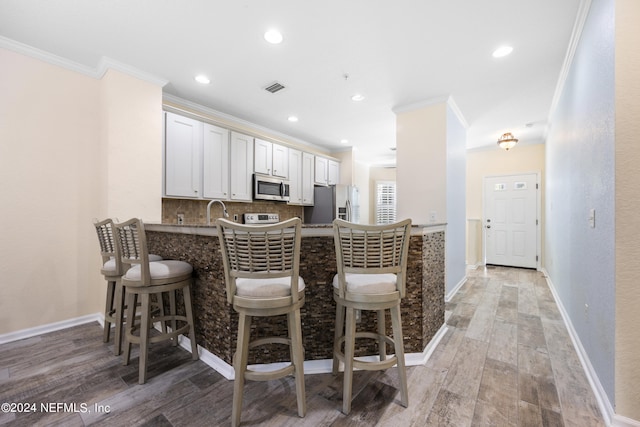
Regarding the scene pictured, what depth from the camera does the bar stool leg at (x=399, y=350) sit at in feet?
5.08

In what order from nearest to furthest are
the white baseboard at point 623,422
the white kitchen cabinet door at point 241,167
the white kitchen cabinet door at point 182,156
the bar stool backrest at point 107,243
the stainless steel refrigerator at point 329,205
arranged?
the white baseboard at point 623,422, the bar stool backrest at point 107,243, the white kitchen cabinet door at point 182,156, the white kitchen cabinet door at point 241,167, the stainless steel refrigerator at point 329,205

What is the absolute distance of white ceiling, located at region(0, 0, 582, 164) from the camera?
1980 mm

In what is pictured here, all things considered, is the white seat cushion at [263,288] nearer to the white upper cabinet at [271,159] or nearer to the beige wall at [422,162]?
the beige wall at [422,162]

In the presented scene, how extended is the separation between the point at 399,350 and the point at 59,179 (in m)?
3.38

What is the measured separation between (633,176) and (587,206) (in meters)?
0.70

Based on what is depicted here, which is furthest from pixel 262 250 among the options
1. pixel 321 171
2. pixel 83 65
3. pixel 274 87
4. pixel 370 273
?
pixel 321 171

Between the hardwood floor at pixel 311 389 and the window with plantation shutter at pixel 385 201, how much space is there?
A: 498cm

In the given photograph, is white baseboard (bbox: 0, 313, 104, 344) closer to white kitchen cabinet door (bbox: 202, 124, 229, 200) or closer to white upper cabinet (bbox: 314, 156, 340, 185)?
white kitchen cabinet door (bbox: 202, 124, 229, 200)

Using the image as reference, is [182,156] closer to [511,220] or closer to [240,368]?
[240,368]

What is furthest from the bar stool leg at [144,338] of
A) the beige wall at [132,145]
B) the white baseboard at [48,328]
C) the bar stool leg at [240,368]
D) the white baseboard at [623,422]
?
the white baseboard at [623,422]

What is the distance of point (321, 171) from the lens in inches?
219

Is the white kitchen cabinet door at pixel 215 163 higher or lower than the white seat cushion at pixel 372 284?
higher

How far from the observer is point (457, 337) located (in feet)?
8.09

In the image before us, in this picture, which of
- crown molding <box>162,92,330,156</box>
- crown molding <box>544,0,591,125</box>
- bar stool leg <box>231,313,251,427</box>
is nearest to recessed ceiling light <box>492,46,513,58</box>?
crown molding <box>544,0,591,125</box>
